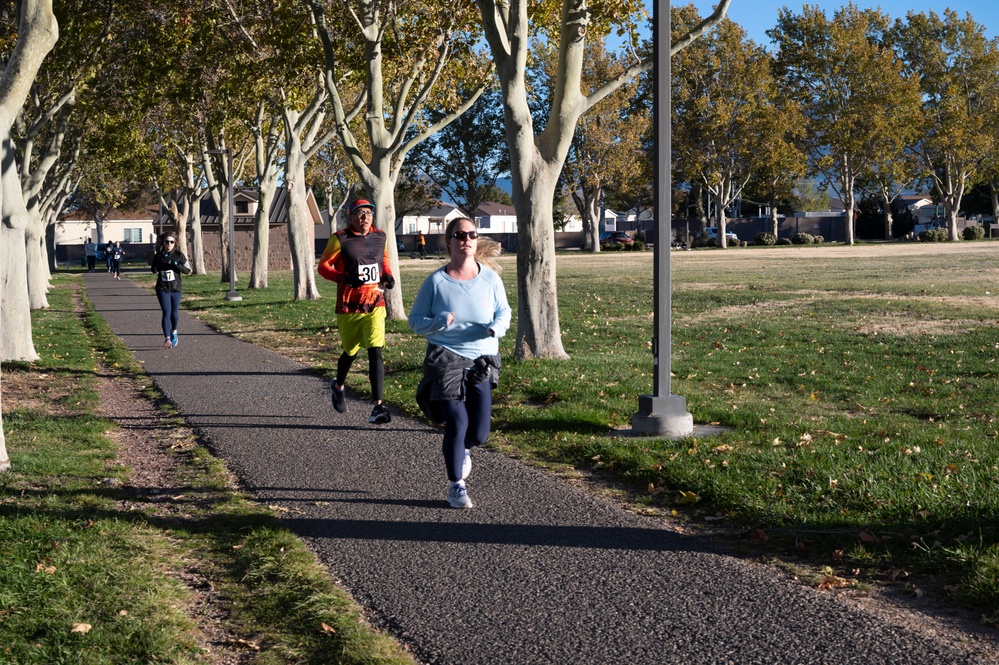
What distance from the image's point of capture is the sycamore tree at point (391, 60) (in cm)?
1955

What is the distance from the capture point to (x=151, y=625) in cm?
457

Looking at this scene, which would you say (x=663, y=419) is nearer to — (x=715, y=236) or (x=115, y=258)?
(x=115, y=258)

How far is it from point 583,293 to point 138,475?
66.9ft

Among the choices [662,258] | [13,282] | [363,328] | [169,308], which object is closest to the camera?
[662,258]

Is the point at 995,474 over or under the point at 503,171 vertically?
under

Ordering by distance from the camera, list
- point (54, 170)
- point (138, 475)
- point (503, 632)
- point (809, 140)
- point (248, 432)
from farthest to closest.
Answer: point (809, 140) → point (54, 170) → point (248, 432) → point (138, 475) → point (503, 632)

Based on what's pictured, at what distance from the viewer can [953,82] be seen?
7075 centimetres

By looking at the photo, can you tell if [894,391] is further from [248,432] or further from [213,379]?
[213,379]

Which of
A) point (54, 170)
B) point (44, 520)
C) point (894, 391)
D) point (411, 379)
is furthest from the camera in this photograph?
point (54, 170)

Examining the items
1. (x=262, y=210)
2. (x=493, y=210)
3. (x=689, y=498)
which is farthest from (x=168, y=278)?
(x=493, y=210)

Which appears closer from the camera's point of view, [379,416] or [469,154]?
[379,416]

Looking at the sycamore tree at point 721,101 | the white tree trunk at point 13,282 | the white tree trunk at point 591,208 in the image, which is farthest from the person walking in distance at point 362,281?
the white tree trunk at point 591,208

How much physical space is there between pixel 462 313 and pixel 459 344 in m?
0.19

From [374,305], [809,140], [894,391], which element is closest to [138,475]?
[374,305]
